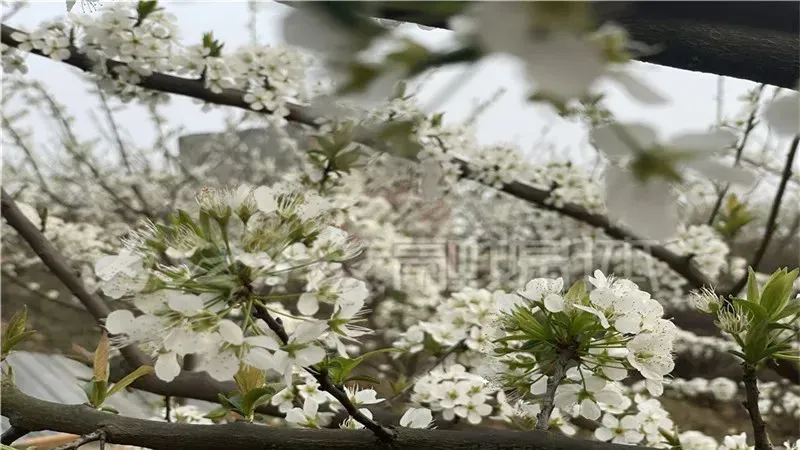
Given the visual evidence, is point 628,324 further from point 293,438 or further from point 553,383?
point 293,438

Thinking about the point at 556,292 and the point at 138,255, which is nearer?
the point at 138,255

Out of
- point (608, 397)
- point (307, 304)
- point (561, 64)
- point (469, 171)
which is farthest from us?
point (469, 171)

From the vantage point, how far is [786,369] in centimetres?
120

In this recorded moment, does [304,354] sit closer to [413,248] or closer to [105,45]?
[105,45]

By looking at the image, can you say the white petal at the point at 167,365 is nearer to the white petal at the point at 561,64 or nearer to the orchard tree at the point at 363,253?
the orchard tree at the point at 363,253

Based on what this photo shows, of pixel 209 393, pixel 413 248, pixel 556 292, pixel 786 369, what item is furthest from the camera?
pixel 413 248

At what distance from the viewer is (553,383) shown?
0.51m

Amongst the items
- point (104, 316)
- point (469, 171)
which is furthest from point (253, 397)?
point (469, 171)

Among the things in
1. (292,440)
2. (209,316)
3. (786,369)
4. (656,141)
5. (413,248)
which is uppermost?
(656,141)

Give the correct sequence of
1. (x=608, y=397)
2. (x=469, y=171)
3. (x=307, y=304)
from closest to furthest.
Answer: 1. (x=307, y=304)
2. (x=608, y=397)
3. (x=469, y=171)

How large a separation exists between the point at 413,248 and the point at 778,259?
→ 1.80 m

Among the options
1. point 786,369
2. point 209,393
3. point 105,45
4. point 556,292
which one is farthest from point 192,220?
point 786,369

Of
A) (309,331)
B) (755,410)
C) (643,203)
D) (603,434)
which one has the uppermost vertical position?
(643,203)

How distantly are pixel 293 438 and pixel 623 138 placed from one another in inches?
14.4
